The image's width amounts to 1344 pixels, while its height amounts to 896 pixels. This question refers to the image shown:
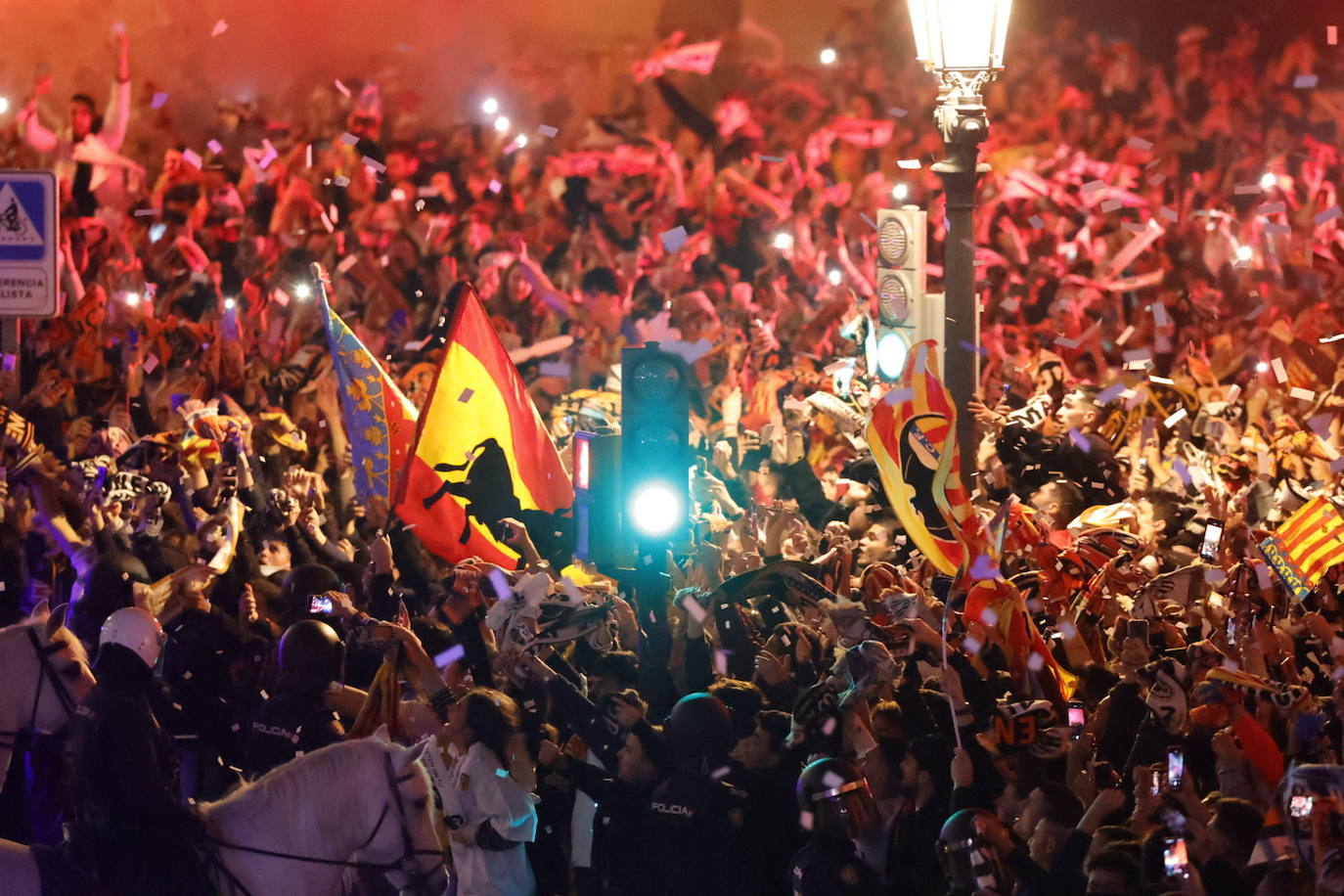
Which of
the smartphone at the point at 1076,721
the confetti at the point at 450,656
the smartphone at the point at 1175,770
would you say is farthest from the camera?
the confetti at the point at 450,656

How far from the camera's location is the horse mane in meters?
6.26

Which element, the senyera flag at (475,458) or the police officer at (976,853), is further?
the senyera flag at (475,458)

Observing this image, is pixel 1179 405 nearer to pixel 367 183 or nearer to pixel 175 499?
pixel 175 499

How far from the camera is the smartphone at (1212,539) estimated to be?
10.7 metres

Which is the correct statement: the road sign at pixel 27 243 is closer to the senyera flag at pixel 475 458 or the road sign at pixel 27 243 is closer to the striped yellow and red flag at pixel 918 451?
the senyera flag at pixel 475 458

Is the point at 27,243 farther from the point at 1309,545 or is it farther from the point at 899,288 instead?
the point at 1309,545

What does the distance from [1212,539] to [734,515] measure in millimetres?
3727

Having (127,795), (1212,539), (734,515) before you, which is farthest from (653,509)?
(734,515)

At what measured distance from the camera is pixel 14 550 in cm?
1165

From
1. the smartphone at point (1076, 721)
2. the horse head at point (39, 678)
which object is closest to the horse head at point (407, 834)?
the horse head at point (39, 678)

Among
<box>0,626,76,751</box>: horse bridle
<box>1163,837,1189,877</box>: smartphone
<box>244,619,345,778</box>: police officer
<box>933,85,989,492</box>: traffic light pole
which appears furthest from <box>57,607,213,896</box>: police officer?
<box>933,85,989,492</box>: traffic light pole

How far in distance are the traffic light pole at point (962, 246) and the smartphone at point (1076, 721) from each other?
8.06ft

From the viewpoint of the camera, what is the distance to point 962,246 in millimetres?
10367

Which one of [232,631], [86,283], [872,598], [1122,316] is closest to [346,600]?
[232,631]
